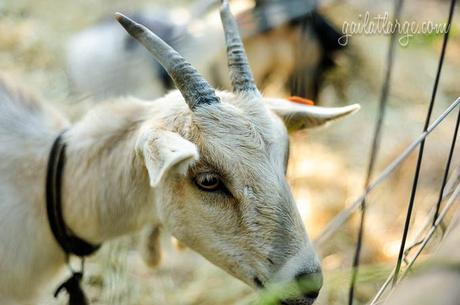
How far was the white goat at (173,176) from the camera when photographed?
2.05m

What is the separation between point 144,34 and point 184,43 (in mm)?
2876

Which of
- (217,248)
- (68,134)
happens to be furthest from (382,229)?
(68,134)

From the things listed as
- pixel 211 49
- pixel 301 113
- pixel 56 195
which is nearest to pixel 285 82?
pixel 211 49

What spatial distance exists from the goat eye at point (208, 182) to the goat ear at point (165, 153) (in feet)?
0.24

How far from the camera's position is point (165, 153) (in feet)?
6.21

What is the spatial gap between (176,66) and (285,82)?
394 cm

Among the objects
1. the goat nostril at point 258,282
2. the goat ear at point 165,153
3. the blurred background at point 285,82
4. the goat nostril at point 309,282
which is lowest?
the blurred background at point 285,82

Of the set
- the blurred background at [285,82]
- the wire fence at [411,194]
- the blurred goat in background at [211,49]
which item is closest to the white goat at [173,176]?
the wire fence at [411,194]

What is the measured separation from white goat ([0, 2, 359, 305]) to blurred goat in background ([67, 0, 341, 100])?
6.58 ft

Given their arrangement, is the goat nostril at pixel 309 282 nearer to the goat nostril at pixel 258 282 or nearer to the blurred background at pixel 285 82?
the goat nostril at pixel 258 282

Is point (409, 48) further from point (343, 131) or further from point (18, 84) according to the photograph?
point (18, 84)

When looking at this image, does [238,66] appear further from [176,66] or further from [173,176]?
[173,176]

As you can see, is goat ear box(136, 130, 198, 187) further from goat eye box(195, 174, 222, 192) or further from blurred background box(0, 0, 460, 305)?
blurred background box(0, 0, 460, 305)

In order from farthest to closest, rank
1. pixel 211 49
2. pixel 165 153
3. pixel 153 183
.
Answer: pixel 211 49
pixel 165 153
pixel 153 183
